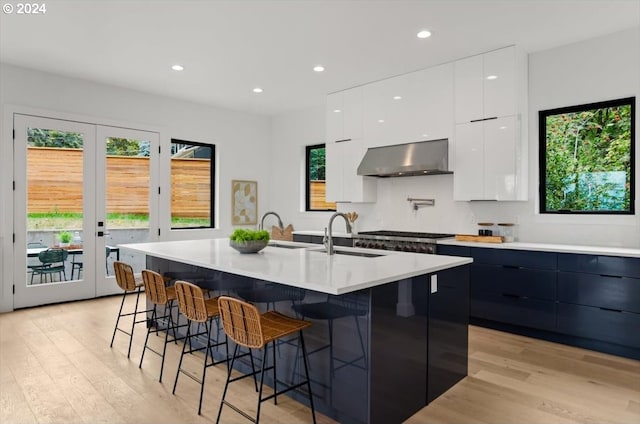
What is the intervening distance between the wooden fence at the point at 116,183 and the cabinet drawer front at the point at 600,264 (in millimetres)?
5171

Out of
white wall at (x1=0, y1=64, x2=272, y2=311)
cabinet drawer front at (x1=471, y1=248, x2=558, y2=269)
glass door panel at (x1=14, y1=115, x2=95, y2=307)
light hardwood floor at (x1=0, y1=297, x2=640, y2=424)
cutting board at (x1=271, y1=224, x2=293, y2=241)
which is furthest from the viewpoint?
cutting board at (x1=271, y1=224, x2=293, y2=241)

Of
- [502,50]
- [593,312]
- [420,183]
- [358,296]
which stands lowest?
[593,312]

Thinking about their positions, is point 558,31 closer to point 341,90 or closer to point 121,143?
point 341,90

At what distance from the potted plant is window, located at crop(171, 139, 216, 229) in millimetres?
1453

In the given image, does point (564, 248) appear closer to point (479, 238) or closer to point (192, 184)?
point (479, 238)

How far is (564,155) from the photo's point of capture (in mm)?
4277

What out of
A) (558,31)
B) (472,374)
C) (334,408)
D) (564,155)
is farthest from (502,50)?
(334,408)

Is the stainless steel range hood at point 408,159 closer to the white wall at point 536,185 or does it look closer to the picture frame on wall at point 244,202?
the white wall at point 536,185

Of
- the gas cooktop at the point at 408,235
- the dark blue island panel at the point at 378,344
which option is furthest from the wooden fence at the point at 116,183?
the dark blue island panel at the point at 378,344

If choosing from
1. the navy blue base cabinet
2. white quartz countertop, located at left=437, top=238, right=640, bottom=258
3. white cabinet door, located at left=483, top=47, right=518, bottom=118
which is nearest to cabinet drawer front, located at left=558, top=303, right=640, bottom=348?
the navy blue base cabinet

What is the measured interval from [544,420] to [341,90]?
4574mm

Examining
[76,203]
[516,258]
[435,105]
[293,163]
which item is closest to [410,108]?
[435,105]

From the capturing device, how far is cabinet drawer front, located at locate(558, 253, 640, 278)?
11.2 feet

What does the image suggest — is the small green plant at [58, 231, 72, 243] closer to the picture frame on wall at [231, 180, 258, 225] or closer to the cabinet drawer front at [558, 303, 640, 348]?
the picture frame on wall at [231, 180, 258, 225]
